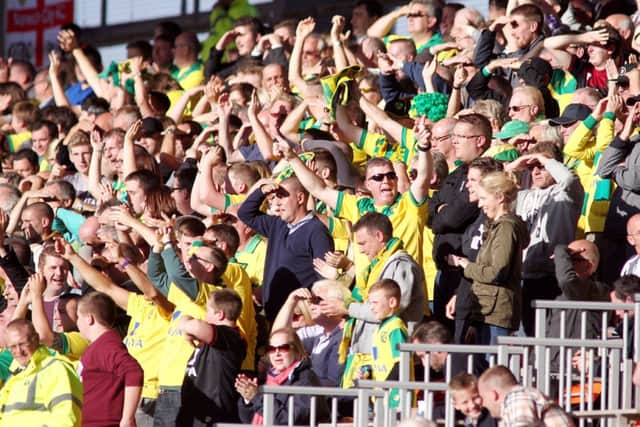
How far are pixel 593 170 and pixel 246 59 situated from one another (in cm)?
620

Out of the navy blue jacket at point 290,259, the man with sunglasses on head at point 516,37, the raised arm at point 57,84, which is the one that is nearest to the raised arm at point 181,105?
the raised arm at point 57,84

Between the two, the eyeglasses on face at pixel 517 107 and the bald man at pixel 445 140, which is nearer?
the bald man at pixel 445 140

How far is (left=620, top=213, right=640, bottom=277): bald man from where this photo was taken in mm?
10055

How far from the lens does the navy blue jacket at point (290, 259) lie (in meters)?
11.1

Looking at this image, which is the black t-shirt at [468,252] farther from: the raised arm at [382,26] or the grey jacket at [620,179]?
the raised arm at [382,26]

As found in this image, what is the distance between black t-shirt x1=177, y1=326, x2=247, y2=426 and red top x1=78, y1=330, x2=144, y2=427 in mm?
393

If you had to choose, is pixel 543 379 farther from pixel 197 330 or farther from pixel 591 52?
pixel 591 52

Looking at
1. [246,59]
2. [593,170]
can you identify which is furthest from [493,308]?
[246,59]

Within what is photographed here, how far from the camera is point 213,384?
994 centimetres

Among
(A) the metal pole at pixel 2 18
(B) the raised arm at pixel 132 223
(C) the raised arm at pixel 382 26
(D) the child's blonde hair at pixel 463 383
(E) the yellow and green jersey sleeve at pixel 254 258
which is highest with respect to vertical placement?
(A) the metal pole at pixel 2 18

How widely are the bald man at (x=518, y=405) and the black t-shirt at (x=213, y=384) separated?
267cm

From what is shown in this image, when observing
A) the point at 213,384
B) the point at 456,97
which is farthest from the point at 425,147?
the point at 456,97

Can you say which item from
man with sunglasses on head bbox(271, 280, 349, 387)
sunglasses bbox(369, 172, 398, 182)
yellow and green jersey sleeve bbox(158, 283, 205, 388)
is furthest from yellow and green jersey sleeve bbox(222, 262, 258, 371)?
sunglasses bbox(369, 172, 398, 182)

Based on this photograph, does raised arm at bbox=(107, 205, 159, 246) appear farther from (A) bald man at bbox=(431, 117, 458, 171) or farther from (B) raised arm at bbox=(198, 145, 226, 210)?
(A) bald man at bbox=(431, 117, 458, 171)
